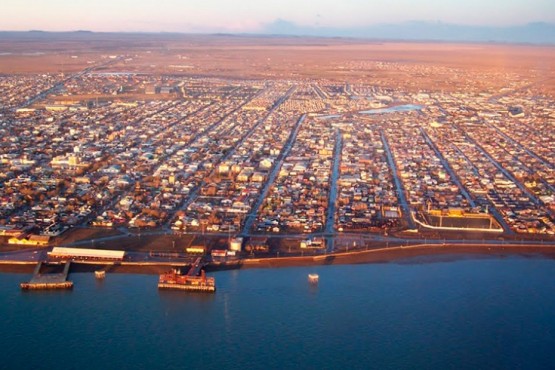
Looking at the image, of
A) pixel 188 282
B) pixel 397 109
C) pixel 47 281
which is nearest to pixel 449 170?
pixel 188 282

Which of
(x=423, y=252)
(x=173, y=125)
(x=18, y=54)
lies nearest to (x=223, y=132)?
(x=173, y=125)

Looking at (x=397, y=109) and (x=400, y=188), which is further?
(x=397, y=109)

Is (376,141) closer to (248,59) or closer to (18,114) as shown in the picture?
(18,114)

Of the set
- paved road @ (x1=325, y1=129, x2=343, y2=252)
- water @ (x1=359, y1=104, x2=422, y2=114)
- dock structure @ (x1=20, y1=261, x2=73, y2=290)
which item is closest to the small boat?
paved road @ (x1=325, y1=129, x2=343, y2=252)

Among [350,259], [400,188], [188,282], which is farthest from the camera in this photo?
[400,188]

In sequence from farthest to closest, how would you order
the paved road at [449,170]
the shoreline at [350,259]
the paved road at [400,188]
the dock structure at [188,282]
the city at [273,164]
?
the paved road at [449,170] → the paved road at [400,188] → the city at [273,164] → the shoreline at [350,259] → the dock structure at [188,282]

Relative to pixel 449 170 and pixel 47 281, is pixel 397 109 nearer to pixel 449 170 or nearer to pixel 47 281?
pixel 449 170

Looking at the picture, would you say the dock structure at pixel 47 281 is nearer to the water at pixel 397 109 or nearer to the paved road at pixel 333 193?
the paved road at pixel 333 193

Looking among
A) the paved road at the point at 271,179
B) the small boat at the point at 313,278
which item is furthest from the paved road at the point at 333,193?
the paved road at the point at 271,179

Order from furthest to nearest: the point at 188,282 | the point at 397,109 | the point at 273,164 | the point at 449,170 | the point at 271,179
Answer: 1. the point at 397,109
2. the point at 273,164
3. the point at 449,170
4. the point at 271,179
5. the point at 188,282
